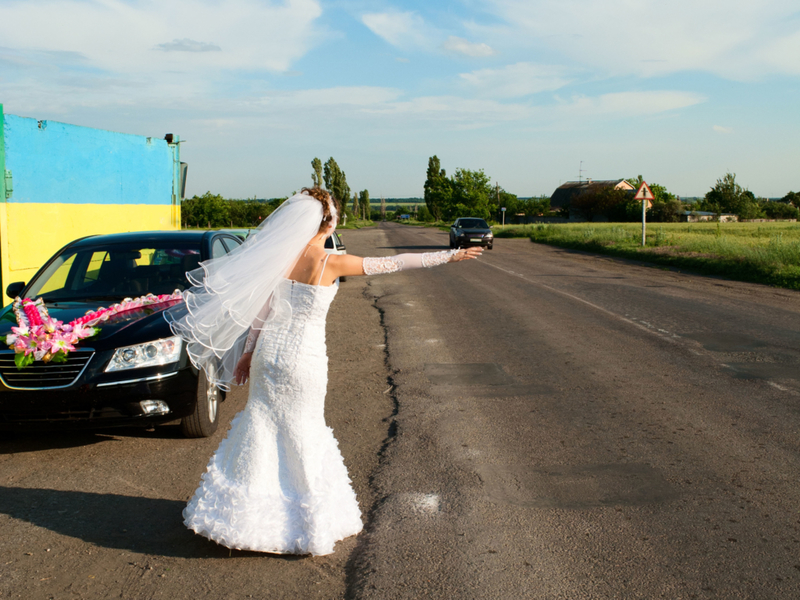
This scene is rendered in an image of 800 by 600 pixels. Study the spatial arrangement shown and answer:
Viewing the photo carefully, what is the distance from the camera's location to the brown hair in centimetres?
374

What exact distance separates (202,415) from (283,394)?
6.16 feet

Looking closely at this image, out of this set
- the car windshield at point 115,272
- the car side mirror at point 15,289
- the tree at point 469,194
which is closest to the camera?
the car windshield at point 115,272

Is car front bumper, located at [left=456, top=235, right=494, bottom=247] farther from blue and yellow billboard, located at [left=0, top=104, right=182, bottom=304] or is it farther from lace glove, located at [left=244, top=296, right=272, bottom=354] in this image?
lace glove, located at [left=244, top=296, right=272, bottom=354]

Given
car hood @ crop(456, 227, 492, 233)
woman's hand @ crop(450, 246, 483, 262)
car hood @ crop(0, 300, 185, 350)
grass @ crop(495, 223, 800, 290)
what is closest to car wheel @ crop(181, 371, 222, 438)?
car hood @ crop(0, 300, 185, 350)

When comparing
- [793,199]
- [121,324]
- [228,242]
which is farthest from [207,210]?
[793,199]

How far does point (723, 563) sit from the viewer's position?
10.9 ft

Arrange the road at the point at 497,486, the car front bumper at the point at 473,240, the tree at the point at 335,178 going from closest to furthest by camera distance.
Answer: the road at the point at 497,486 < the car front bumper at the point at 473,240 < the tree at the point at 335,178

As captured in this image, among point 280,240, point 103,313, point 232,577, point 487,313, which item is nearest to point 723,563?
point 232,577

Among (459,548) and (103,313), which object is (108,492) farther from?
(459,548)

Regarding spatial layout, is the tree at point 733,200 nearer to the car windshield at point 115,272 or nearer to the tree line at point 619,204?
the tree line at point 619,204

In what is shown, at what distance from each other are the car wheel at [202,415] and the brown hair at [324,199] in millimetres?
1929

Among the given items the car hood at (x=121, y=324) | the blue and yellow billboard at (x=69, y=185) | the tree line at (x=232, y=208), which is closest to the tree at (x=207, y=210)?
the tree line at (x=232, y=208)

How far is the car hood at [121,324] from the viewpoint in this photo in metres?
4.72

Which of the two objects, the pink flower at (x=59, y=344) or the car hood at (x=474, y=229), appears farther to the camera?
the car hood at (x=474, y=229)
